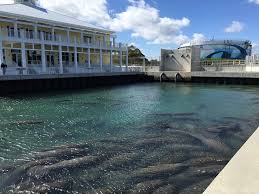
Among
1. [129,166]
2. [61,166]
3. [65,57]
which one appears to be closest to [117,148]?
[129,166]

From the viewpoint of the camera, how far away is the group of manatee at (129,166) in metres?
7.58

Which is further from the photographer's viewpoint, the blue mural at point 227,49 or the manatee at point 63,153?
the blue mural at point 227,49

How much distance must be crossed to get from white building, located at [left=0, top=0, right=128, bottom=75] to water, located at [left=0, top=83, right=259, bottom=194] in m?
16.0

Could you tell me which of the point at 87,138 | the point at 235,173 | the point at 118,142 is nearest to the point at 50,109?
the point at 87,138

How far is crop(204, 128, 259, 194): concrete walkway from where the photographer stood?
5.19m

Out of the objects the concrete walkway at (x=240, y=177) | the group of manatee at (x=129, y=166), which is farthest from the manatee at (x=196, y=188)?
the concrete walkway at (x=240, y=177)

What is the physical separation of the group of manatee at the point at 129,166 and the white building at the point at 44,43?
23.4m

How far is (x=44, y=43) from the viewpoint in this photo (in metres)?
35.1

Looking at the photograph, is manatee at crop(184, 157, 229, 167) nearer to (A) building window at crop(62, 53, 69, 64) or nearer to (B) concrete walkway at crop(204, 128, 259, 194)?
(B) concrete walkway at crop(204, 128, 259, 194)

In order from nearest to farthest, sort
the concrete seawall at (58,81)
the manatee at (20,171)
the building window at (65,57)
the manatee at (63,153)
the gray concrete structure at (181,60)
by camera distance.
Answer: the manatee at (20,171) → the manatee at (63,153) → the concrete seawall at (58,81) → the building window at (65,57) → the gray concrete structure at (181,60)

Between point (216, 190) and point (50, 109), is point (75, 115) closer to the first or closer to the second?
point (50, 109)

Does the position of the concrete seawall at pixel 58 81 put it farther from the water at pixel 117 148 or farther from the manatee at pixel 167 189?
the manatee at pixel 167 189

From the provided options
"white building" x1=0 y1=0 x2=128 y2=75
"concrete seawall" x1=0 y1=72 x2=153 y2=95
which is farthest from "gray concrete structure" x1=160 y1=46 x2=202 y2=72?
"white building" x1=0 y1=0 x2=128 y2=75

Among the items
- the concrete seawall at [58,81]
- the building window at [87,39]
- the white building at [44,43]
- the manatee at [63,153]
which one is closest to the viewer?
the manatee at [63,153]
